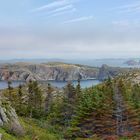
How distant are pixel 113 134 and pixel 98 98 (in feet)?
24.9

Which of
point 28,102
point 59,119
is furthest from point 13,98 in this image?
point 59,119

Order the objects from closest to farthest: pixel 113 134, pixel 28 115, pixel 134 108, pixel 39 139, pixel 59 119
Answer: pixel 39 139
pixel 113 134
pixel 134 108
pixel 59 119
pixel 28 115

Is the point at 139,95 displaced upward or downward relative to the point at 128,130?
upward

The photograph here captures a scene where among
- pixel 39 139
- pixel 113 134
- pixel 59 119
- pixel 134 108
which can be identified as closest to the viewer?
pixel 39 139

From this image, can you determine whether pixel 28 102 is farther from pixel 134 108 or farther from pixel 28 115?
pixel 134 108

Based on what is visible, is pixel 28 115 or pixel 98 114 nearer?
pixel 98 114

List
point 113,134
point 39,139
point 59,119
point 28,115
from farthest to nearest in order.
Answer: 1. point 28,115
2. point 59,119
3. point 113,134
4. point 39,139

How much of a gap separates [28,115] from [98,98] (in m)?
24.4

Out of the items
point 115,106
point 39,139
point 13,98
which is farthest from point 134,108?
point 13,98

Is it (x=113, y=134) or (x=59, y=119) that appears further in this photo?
(x=59, y=119)

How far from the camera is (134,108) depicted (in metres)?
63.6

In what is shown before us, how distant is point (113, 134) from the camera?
59.2m

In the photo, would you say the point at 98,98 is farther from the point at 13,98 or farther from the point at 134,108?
the point at 13,98

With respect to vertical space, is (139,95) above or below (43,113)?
above
